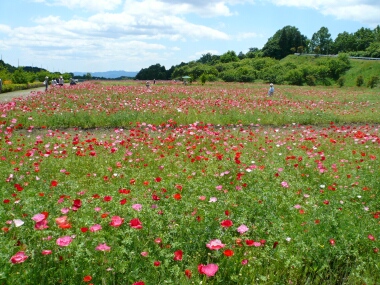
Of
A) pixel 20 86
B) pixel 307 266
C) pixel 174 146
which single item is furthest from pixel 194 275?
pixel 20 86

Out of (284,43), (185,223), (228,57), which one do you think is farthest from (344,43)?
(185,223)

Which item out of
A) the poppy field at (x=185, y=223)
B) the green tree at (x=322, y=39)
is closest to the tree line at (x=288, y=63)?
the green tree at (x=322, y=39)

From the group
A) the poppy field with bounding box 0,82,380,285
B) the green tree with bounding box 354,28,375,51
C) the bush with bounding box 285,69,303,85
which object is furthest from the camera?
the green tree with bounding box 354,28,375,51

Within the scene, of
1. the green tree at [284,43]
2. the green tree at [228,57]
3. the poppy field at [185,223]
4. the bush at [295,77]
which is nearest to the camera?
the poppy field at [185,223]

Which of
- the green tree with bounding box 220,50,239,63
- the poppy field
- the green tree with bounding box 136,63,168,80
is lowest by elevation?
the poppy field

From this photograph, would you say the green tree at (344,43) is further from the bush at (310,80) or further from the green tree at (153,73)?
the green tree at (153,73)

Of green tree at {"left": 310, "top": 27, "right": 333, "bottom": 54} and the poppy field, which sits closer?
the poppy field

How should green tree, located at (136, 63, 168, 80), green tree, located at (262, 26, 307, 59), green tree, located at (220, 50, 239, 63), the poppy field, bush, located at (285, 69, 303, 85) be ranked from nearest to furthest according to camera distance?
1. the poppy field
2. bush, located at (285, 69, 303, 85)
3. green tree, located at (262, 26, 307, 59)
4. green tree, located at (220, 50, 239, 63)
5. green tree, located at (136, 63, 168, 80)

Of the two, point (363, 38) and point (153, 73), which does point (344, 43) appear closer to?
point (363, 38)

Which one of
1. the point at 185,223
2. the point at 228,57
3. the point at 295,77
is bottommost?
the point at 185,223

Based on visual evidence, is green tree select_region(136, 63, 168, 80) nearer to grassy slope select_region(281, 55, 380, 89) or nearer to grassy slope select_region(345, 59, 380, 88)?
grassy slope select_region(281, 55, 380, 89)

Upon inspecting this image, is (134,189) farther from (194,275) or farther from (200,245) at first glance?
(194,275)

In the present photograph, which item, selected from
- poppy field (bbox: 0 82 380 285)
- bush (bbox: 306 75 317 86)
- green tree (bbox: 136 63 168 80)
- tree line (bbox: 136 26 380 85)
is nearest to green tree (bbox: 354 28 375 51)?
tree line (bbox: 136 26 380 85)

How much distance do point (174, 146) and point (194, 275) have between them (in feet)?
18.0
